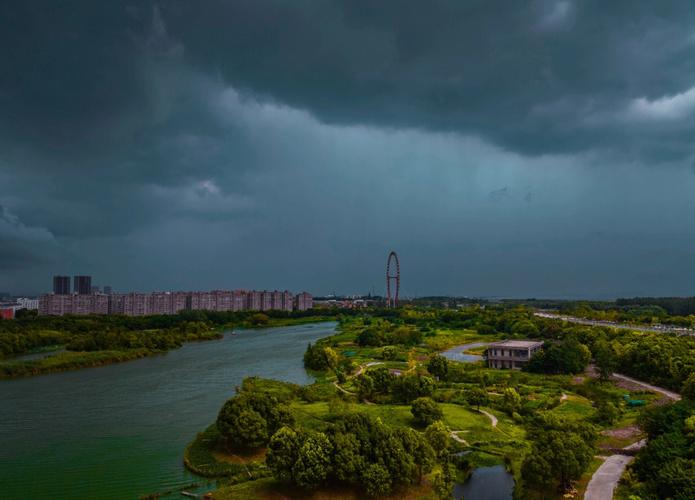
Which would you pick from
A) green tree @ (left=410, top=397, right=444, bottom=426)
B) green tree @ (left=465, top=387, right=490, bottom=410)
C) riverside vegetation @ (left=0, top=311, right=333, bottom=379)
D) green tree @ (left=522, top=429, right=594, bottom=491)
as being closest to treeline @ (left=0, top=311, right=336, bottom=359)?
riverside vegetation @ (left=0, top=311, right=333, bottom=379)

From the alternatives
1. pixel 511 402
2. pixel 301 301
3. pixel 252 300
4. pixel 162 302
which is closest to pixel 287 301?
pixel 301 301

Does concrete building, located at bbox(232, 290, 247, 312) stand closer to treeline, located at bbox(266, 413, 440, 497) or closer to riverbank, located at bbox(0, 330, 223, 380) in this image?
riverbank, located at bbox(0, 330, 223, 380)

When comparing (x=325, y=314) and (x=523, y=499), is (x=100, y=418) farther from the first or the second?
(x=325, y=314)

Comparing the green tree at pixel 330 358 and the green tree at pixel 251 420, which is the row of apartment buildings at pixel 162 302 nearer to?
the green tree at pixel 330 358

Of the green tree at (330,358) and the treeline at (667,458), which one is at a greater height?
the treeline at (667,458)

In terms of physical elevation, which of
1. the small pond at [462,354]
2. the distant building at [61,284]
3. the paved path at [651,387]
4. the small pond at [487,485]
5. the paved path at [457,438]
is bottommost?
the small pond at [487,485]

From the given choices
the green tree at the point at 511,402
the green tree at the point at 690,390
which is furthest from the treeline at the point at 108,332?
the green tree at the point at 690,390

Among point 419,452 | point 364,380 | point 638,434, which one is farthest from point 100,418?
point 638,434
